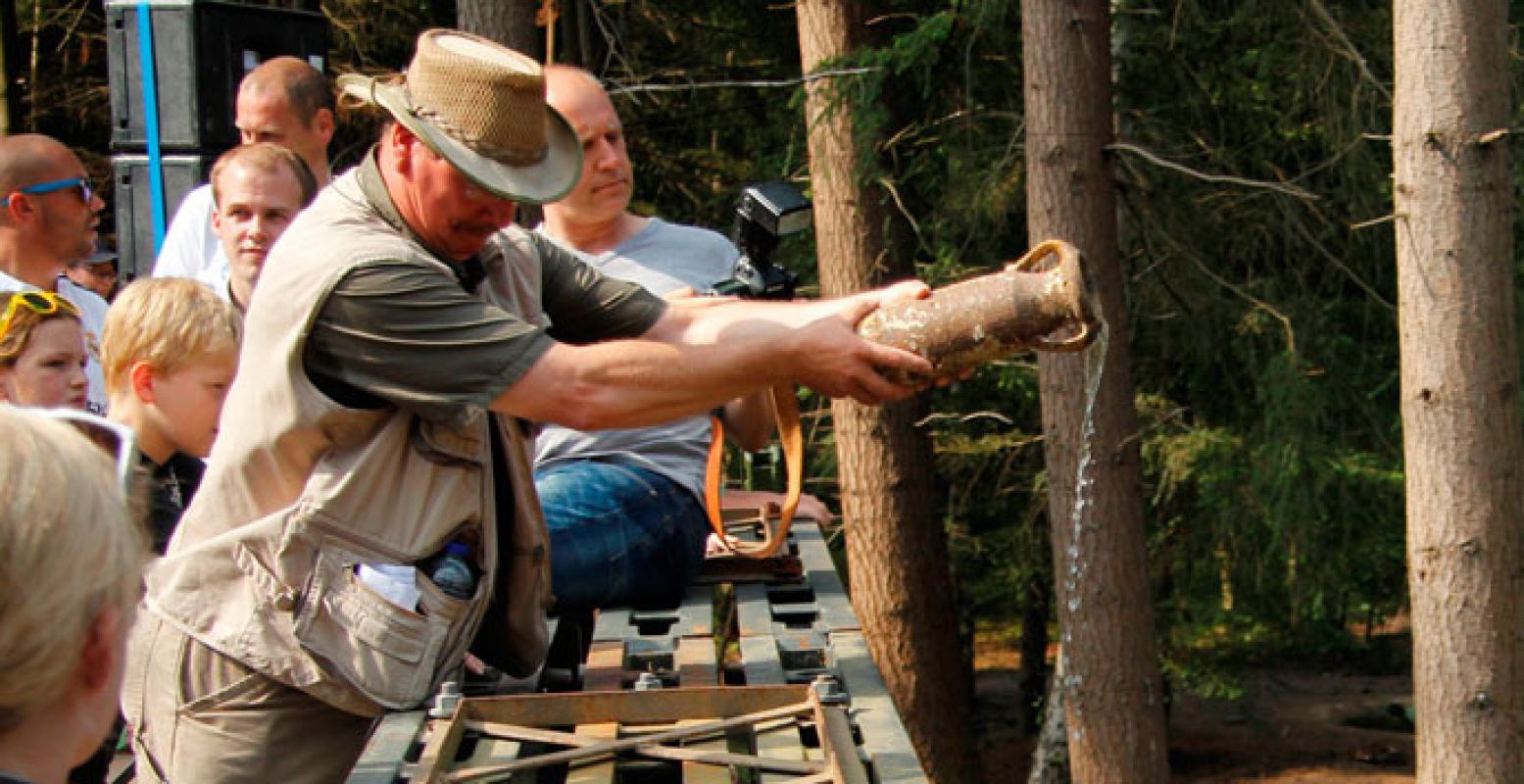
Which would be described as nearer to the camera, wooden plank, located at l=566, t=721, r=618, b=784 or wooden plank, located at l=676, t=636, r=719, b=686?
wooden plank, located at l=566, t=721, r=618, b=784

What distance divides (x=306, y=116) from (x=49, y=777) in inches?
179

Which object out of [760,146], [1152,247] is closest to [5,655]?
[1152,247]

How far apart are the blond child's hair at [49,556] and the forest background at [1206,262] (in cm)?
824

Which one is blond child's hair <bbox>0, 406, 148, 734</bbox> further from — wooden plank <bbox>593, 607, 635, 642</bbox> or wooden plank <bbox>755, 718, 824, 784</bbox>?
wooden plank <bbox>593, 607, 635, 642</bbox>

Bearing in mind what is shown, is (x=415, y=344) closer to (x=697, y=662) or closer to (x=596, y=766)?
(x=596, y=766)

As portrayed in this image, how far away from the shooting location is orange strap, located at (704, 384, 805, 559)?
438 centimetres

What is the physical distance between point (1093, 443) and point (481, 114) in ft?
21.4

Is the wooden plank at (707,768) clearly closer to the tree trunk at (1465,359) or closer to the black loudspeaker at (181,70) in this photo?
the black loudspeaker at (181,70)

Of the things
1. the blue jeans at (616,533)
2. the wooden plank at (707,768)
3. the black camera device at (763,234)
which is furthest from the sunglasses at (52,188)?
the wooden plank at (707,768)

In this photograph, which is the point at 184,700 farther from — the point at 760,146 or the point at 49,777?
the point at 760,146

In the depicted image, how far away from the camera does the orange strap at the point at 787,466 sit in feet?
14.4

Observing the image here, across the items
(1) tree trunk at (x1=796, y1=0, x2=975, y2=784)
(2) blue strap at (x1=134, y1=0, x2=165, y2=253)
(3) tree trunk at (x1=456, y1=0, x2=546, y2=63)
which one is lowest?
(1) tree trunk at (x1=796, y1=0, x2=975, y2=784)

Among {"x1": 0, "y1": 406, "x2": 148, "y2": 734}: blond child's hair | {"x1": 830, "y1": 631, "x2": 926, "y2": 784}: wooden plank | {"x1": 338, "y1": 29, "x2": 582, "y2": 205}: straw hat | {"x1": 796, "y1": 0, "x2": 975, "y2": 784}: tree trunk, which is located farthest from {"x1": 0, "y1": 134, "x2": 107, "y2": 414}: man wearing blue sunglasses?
{"x1": 796, "y1": 0, "x2": 975, "y2": 784}: tree trunk

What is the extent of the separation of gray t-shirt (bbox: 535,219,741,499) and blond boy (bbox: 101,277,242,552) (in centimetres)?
90
